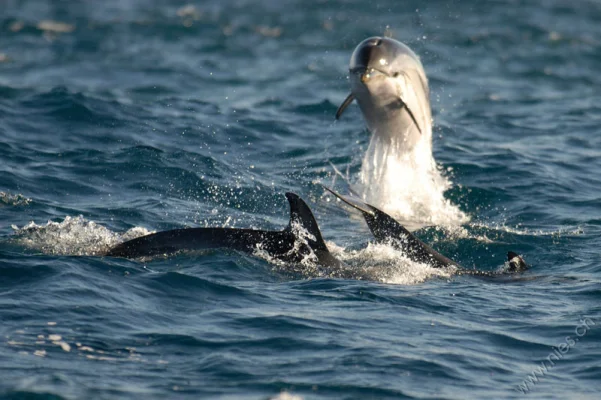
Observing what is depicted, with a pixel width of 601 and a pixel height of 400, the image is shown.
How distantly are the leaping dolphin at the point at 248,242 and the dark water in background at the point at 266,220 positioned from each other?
14cm

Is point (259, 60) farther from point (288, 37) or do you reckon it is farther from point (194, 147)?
point (194, 147)

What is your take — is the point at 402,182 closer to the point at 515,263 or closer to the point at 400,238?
the point at 515,263

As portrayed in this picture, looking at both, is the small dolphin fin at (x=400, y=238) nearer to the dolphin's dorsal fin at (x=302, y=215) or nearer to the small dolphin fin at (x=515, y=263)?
the small dolphin fin at (x=515, y=263)

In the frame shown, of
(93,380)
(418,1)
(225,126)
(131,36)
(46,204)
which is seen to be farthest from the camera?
(418,1)

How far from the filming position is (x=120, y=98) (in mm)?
20875

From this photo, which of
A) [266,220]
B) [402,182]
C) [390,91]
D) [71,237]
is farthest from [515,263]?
[71,237]

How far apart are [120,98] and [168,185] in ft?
21.3

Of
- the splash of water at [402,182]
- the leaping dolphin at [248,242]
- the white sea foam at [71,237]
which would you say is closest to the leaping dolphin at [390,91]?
the splash of water at [402,182]

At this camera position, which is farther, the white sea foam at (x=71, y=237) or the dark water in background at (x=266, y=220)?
the white sea foam at (x=71, y=237)

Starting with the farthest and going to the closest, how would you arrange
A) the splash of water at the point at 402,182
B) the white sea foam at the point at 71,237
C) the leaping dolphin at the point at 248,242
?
the splash of water at the point at 402,182 → the white sea foam at the point at 71,237 → the leaping dolphin at the point at 248,242

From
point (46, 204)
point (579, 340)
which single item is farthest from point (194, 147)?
point (579, 340)

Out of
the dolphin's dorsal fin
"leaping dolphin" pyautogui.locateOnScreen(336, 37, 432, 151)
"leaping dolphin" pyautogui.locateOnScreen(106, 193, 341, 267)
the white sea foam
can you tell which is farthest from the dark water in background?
"leaping dolphin" pyautogui.locateOnScreen(336, 37, 432, 151)

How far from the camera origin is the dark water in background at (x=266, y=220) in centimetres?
820

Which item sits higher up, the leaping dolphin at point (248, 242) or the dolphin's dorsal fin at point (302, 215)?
the dolphin's dorsal fin at point (302, 215)
